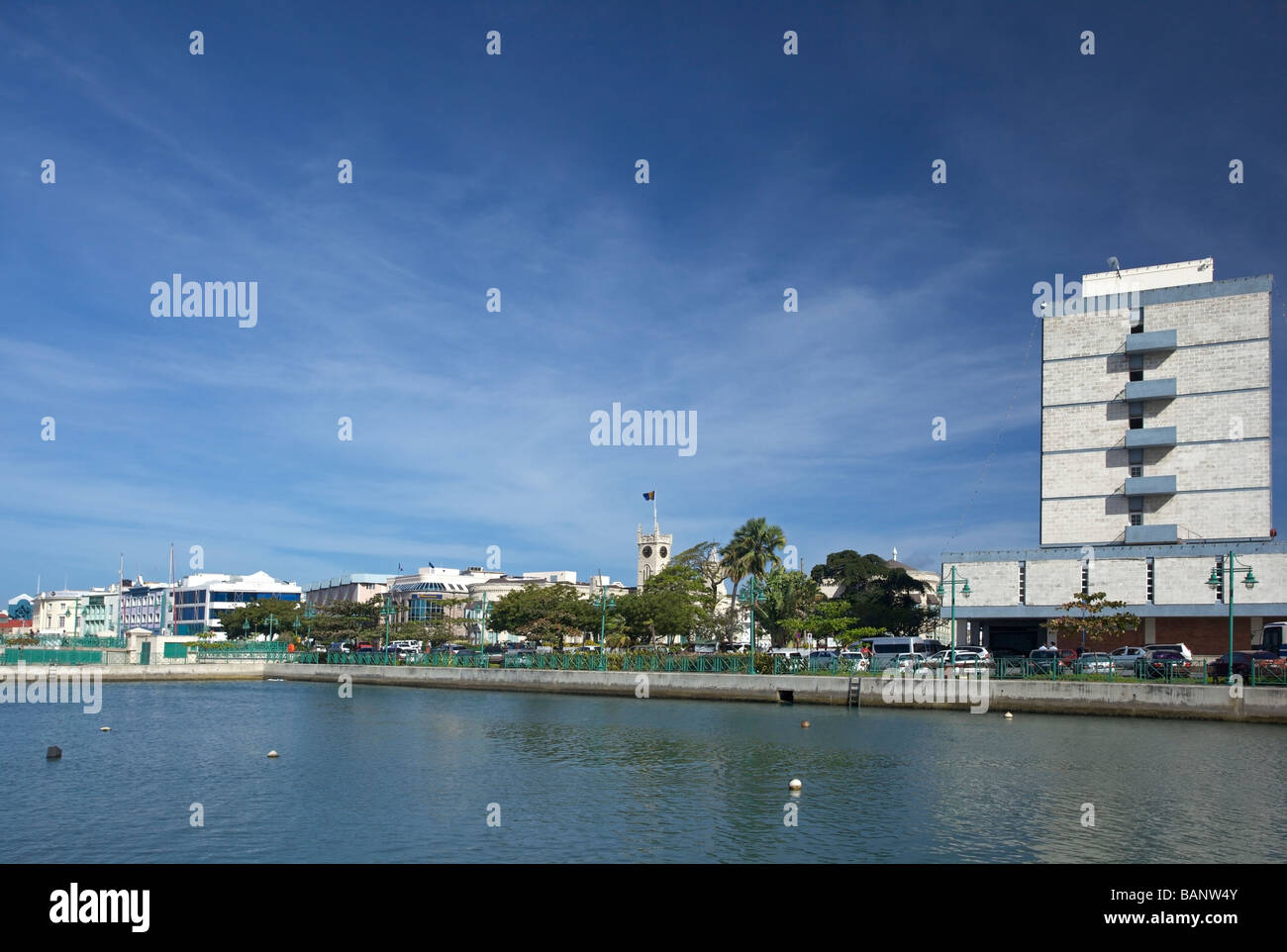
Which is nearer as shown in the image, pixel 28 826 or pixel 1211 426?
pixel 28 826

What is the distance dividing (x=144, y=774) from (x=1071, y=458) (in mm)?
71616

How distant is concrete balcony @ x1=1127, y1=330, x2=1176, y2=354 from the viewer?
77.4m

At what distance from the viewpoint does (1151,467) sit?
257 feet

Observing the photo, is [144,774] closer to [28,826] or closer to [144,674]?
[28,826]

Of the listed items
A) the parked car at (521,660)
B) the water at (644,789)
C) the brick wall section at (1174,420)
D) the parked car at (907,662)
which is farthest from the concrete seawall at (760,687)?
the brick wall section at (1174,420)

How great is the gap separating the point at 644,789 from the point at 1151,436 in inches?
2485

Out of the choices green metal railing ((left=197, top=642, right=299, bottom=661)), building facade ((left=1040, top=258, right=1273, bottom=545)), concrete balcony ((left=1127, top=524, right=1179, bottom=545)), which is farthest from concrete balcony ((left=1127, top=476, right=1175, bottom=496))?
green metal railing ((left=197, top=642, right=299, bottom=661))

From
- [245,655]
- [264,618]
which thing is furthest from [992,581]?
[264,618]

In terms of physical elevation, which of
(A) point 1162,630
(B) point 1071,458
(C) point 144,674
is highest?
(B) point 1071,458

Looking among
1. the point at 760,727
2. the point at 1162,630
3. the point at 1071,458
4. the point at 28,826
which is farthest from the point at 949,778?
the point at 1071,458

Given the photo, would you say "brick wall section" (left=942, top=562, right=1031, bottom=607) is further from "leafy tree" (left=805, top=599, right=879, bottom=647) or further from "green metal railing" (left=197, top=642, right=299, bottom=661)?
"green metal railing" (left=197, top=642, right=299, bottom=661)

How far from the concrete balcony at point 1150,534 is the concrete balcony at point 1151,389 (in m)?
10.0
